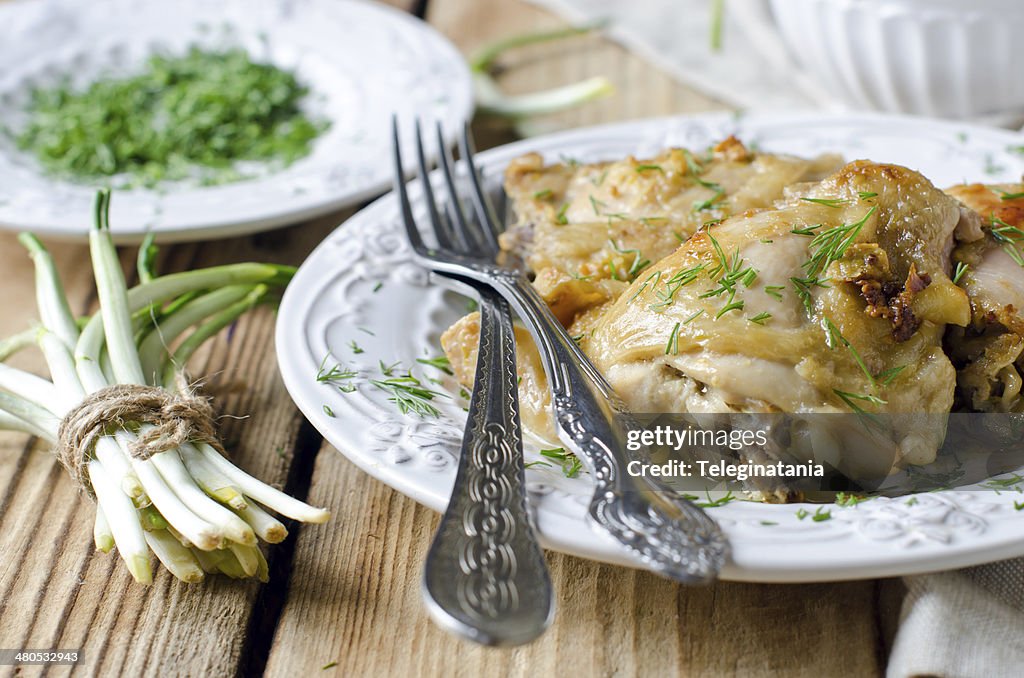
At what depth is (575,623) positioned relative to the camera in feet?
7.81

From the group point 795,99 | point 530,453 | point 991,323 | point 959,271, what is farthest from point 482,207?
point 795,99

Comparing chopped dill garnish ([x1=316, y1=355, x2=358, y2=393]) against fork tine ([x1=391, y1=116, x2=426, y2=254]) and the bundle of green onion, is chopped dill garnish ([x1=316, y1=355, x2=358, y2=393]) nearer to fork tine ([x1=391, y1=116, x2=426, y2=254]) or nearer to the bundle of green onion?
the bundle of green onion

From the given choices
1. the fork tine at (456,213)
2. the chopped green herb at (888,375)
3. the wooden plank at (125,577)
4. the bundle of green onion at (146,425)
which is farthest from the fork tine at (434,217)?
the chopped green herb at (888,375)

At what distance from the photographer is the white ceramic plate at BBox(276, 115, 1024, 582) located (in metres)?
2.05

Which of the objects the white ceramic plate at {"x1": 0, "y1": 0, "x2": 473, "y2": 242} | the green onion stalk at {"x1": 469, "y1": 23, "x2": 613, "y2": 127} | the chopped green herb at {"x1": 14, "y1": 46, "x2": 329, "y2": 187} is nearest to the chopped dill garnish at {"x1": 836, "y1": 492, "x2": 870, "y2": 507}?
the white ceramic plate at {"x1": 0, "y1": 0, "x2": 473, "y2": 242}

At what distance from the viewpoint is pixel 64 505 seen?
2863 mm

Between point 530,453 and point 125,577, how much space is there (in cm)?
106

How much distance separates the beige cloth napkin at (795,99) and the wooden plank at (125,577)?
5.09 ft

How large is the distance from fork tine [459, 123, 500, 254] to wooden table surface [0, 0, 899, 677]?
98cm

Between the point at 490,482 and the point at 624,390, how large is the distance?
455mm

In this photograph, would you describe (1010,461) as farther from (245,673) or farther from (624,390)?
(245,673)

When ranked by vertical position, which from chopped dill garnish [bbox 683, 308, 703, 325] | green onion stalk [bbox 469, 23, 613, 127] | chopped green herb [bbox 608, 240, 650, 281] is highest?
chopped dill garnish [bbox 683, 308, 703, 325]

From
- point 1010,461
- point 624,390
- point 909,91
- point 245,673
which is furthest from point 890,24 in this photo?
point 245,673

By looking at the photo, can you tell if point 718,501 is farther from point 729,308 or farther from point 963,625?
point 963,625
